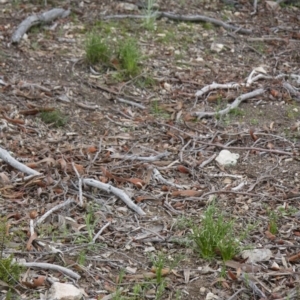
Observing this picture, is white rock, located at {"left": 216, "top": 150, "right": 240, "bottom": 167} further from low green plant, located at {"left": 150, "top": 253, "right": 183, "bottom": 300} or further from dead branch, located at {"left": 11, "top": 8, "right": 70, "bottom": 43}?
dead branch, located at {"left": 11, "top": 8, "right": 70, "bottom": 43}

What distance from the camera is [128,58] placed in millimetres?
5828

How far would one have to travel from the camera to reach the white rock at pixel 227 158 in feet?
15.6

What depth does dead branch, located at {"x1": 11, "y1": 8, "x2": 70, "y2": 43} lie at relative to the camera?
20.3 feet

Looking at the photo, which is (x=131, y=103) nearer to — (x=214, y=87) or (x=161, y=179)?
(x=214, y=87)

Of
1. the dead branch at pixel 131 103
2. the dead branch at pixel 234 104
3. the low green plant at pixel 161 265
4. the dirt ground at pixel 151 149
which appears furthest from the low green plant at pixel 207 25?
the low green plant at pixel 161 265

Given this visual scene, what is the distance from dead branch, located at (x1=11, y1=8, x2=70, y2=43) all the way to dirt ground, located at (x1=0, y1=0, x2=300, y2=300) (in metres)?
0.06

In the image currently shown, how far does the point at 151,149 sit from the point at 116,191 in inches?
30.6

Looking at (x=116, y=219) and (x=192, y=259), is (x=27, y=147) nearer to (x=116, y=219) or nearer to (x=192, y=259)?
(x=116, y=219)

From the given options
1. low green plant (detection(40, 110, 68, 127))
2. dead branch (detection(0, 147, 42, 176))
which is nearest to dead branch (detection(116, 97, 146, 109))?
low green plant (detection(40, 110, 68, 127))

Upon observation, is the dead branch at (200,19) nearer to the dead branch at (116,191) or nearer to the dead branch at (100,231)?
the dead branch at (116,191)

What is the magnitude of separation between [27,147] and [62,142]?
0.28 meters

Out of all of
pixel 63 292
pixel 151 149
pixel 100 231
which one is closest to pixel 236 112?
pixel 151 149

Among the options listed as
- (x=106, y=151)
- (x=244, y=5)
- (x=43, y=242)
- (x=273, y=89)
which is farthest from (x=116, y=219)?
(x=244, y=5)

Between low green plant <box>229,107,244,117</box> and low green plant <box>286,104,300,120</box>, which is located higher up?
low green plant <box>229,107,244,117</box>
